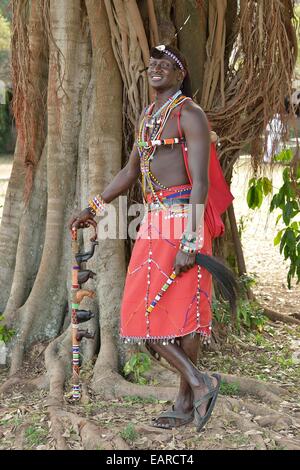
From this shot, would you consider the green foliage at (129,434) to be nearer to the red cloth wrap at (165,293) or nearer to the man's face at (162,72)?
the red cloth wrap at (165,293)

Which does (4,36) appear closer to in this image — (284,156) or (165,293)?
(284,156)

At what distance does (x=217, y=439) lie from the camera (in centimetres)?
344

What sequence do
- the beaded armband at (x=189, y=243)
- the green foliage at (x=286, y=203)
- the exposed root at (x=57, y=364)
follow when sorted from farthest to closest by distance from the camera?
the green foliage at (x=286, y=203) → the exposed root at (x=57, y=364) → the beaded armband at (x=189, y=243)

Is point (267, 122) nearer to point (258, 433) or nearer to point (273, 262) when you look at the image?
point (258, 433)

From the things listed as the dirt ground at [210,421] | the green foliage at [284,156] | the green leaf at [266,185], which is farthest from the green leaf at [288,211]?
the dirt ground at [210,421]

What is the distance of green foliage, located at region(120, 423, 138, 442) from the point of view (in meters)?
3.45

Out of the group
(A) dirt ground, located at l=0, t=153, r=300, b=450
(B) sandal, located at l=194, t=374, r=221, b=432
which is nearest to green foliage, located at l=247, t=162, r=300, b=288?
(A) dirt ground, located at l=0, t=153, r=300, b=450

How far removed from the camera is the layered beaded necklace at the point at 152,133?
340 centimetres

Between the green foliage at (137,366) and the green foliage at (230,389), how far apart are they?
466 mm

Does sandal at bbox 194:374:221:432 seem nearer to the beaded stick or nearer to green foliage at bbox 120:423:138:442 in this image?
green foliage at bbox 120:423:138:442

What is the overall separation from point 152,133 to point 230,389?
1.64 metres

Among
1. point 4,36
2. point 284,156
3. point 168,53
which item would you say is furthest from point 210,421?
point 4,36

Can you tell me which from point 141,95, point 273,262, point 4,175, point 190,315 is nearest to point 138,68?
point 141,95
